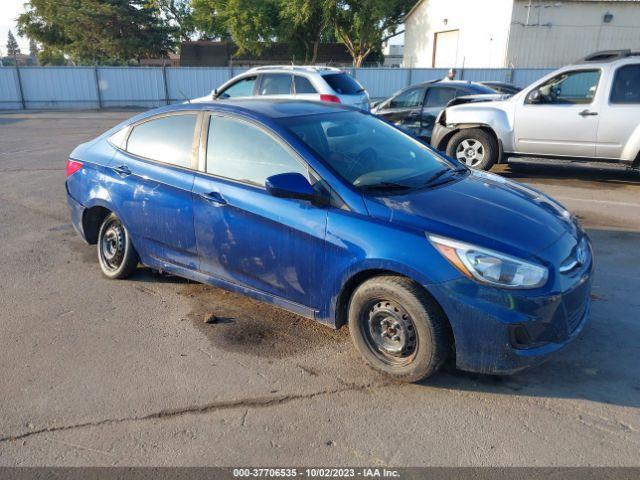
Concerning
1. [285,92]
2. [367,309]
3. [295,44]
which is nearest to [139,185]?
[367,309]

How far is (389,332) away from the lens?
3.31 meters

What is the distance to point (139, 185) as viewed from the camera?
4.46 metres

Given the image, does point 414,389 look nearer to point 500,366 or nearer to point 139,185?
point 500,366

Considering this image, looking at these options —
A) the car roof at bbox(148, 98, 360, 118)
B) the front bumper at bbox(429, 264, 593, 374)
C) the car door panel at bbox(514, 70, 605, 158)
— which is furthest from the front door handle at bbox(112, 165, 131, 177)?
the car door panel at bbox(514, 70, 605, 158)

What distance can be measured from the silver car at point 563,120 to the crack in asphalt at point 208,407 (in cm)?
653

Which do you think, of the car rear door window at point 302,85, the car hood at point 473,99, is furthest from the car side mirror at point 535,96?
the car rear door window at point 302,85

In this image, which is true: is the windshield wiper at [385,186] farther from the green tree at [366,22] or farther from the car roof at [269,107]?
the green tree at [366,22]

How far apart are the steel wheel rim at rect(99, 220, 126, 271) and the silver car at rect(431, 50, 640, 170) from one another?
20.2ft

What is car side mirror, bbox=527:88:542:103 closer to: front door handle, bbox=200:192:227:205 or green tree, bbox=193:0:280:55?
front door handle, bbox=200:192:227:205

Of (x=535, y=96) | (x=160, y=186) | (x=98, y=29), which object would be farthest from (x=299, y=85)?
(x=98, y=29)

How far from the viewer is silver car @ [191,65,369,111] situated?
11.2 metres

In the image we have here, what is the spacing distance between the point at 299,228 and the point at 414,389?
1235 mm

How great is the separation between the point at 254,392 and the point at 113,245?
2.45 meters

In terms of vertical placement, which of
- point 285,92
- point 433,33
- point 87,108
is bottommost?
point 87,108
